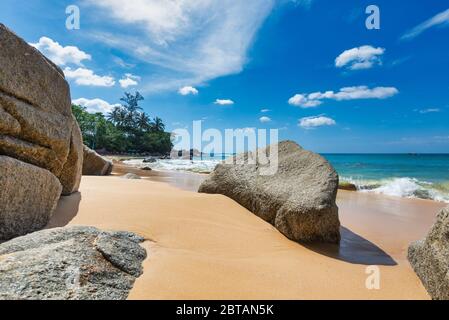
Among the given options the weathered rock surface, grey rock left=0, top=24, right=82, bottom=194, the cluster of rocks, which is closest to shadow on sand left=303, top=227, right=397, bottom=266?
the cluster of rocks

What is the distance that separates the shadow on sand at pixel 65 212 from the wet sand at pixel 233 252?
1 centimetres

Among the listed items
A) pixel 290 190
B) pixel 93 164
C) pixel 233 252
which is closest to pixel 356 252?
pixel 290 190

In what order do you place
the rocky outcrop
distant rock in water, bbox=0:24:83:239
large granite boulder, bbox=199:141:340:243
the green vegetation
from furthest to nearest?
the green vegetation → the rocky outcrop → large granite boulder, bbox=199:141:340:243 → distant rock in water, bbox=0:24:83:239

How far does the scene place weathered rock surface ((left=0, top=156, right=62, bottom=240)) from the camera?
303 centimetres

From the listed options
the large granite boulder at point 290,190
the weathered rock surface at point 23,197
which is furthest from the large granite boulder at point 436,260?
the weathered rock surface at point 23,197

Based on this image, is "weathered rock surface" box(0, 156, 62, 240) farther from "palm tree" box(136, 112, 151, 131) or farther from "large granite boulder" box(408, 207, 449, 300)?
"palm tree" box(136, 112, 151, 131)

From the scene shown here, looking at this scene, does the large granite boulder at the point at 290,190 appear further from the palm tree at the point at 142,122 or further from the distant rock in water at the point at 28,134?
the palm tree at the point at 142,122

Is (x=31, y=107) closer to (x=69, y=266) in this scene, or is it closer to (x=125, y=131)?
(x=69, y=266)

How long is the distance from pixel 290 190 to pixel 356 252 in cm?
136

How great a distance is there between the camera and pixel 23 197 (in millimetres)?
3287

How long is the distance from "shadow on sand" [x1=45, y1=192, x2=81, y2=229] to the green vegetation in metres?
54.6

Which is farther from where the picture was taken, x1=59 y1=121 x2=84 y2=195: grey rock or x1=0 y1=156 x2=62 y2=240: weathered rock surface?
x1=59 y1=121 x2=84 y2=195: grey rock
